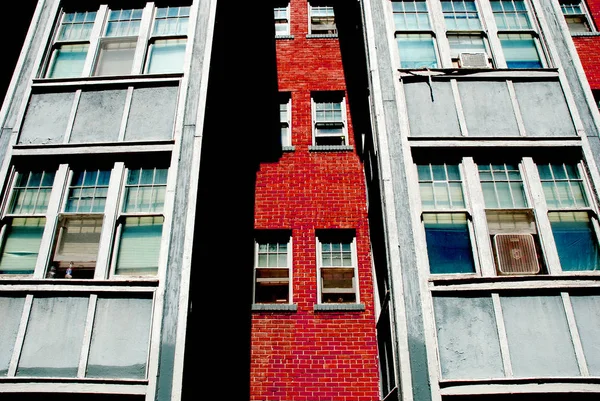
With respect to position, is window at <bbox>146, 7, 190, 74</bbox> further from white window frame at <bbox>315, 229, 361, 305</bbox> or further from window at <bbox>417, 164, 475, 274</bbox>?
window at <bbox>417, 164, 475, 274</bbox>

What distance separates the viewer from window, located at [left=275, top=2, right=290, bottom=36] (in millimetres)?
13656

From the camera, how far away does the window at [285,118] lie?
1192 centimetres

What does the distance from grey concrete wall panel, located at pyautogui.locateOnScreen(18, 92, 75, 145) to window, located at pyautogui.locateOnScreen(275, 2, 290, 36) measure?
688cm

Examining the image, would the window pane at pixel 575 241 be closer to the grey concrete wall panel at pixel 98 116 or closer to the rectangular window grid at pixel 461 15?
the rectangular window grid at pixel 461 15

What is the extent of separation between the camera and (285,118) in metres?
12.2

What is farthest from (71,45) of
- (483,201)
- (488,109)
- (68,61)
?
(483,201)

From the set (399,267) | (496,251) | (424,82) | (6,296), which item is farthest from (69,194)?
(496,251)

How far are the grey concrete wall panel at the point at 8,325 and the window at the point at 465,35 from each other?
8917mm

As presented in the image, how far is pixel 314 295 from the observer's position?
9961mm

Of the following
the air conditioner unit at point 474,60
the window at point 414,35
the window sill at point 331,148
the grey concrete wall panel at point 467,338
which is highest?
the window at point 414,35

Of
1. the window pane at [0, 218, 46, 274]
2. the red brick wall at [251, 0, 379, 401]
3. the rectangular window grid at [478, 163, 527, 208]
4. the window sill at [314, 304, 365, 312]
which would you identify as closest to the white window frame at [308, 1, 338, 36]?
the red brick wall at [251, 0, 379, 401]

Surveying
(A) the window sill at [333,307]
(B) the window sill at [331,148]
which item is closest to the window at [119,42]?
(B) the window sill at [331,148]

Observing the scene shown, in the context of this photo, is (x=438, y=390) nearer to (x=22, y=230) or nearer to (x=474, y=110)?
(x=474, y=110)

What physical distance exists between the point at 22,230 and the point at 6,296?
1219 mm
